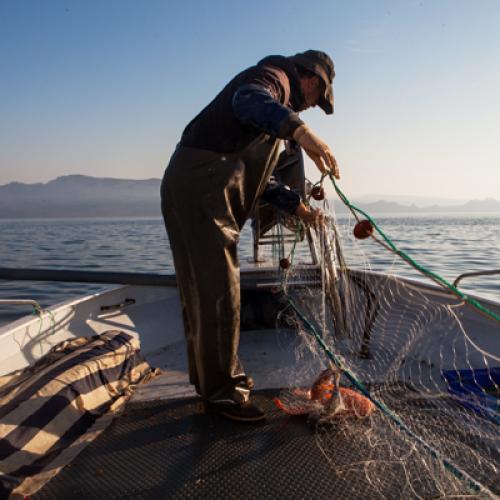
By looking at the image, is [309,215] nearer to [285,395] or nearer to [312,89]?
[312,89]

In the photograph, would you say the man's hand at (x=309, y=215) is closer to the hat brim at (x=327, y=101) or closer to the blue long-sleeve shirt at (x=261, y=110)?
the hat brim at (x=327, y=101)

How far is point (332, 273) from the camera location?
3.65 meters

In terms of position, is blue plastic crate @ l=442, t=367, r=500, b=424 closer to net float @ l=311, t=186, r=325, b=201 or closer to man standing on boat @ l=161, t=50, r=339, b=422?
man standing on boat @ l=161, t=50, r=339, b=422

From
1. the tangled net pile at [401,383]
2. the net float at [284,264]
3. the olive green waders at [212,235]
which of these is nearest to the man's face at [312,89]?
the olive green waders at [212,235]

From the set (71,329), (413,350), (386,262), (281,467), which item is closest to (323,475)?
(281,467)

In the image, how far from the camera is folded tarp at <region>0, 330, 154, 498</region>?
2078 mm

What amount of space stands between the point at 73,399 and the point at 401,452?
6.35ft

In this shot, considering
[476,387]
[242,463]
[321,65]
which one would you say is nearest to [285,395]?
[242,463]

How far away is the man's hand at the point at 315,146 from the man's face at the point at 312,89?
0.62 metres

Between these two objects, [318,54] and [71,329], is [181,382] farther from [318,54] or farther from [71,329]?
[318,54]

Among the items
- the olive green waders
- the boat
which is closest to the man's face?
the olive green waders

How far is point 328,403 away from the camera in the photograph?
2.48 m

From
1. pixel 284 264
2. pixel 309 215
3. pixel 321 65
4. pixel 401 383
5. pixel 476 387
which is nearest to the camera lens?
pixel 321 65

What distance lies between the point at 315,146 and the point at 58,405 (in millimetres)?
2087
